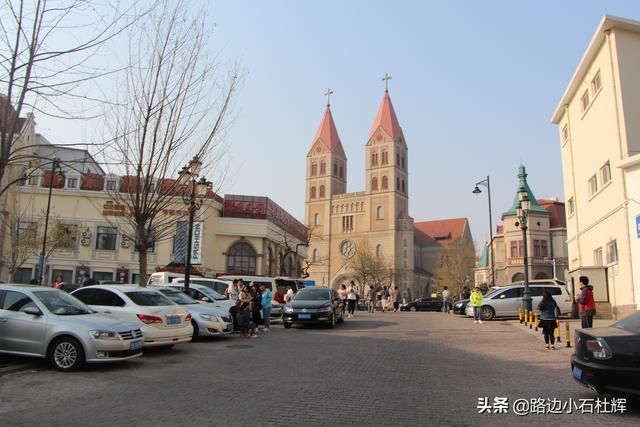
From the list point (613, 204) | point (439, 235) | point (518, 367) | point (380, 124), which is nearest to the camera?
point (518, 367)

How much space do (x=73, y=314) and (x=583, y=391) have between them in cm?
920

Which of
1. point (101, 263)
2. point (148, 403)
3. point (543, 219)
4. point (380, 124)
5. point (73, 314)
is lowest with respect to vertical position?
point (148, 403)

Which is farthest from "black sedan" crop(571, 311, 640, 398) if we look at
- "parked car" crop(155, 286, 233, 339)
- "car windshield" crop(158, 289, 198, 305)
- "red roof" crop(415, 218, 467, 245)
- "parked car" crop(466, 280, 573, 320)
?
"red roof" crop(415, 218, 467, 245)

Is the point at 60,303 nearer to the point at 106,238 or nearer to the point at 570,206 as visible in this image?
the point at 570,206

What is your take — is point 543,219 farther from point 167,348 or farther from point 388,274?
point 167,348

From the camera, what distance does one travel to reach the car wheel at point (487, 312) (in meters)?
24.3

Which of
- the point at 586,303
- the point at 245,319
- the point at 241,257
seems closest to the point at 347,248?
the point at 241,257

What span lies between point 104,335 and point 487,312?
19419 millimetres

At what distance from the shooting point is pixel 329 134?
122 meters

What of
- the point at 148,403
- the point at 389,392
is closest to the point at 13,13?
the point at 148,403

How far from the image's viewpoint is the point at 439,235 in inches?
5276

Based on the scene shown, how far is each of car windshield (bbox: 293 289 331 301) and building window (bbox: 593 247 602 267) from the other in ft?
44.2

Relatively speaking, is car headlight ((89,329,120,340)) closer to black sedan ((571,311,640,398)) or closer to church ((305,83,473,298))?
black sedan ((571,311,640,398))

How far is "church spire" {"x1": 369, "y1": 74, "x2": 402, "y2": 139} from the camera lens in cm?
11462
